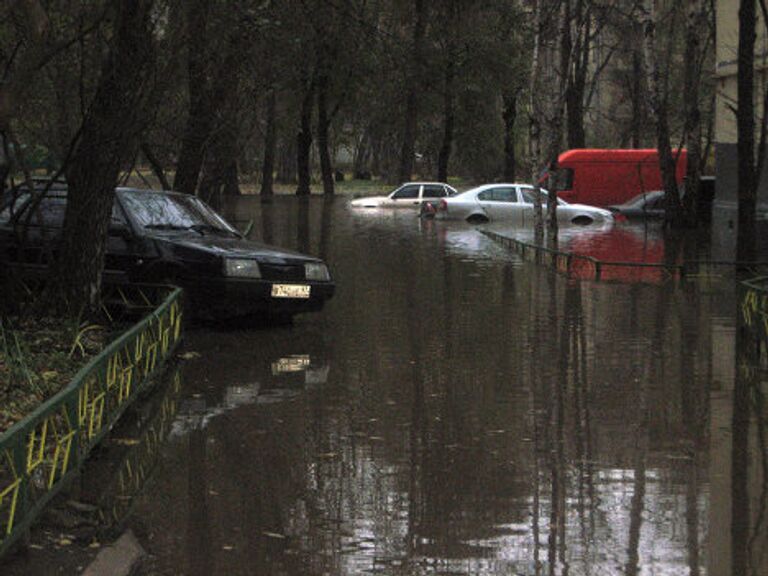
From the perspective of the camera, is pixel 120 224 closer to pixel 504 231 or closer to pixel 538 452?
pixel 538 452

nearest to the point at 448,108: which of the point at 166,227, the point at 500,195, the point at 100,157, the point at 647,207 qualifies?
the point at 500,195

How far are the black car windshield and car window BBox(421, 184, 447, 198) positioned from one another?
33820 millimetres

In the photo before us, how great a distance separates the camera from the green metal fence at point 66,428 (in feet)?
19.5

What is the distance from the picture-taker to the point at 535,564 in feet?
20.3

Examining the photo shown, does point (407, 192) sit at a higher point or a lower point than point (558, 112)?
lower

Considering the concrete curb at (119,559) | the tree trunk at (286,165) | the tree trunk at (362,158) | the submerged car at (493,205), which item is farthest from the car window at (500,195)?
the tree trunk at (286,165)

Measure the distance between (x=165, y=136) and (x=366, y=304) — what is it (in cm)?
843

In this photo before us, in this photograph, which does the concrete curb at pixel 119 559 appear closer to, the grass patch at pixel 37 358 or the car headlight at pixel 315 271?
the grass patch at pixel 37 358

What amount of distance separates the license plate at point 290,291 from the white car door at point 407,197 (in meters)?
35.3

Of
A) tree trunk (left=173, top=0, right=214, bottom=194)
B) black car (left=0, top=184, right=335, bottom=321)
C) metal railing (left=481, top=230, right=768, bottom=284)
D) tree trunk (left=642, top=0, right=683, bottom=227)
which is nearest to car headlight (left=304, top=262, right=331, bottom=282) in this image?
black car (left=0, top=184, right=335, bottom=321)

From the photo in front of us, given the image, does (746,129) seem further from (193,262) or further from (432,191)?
(432,191)

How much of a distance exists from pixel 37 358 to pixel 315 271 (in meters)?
4.71

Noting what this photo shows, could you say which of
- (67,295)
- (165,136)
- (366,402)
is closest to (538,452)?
(366,402)

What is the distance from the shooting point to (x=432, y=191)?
1959 inches
